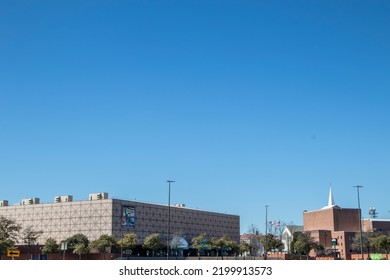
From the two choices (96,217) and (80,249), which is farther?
(96,217)

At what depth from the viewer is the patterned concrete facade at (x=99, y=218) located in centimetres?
12962

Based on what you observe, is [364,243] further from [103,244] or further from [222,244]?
[103,244]

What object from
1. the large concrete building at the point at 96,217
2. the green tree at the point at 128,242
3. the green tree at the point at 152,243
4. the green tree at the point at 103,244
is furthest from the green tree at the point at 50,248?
the green tree at the point at 152,243

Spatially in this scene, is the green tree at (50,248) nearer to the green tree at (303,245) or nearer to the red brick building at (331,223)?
the green tree at (303,245)

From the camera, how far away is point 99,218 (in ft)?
426

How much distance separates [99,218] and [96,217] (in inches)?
37.9

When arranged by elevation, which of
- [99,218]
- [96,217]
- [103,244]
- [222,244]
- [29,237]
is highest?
[96,217]

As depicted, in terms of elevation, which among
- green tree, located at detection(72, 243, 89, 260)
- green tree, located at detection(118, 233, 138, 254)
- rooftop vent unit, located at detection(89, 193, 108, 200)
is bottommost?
green tree, located at detection(72, 243, 89, 260)

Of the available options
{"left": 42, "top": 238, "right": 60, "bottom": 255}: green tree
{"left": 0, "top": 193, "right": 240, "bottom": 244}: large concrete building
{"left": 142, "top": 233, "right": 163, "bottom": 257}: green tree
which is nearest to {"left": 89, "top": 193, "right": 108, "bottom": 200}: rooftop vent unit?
{"left": 0, "top": 193, "right": 240, "bottom": 244}: large concrete building

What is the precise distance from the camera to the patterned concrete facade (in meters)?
130

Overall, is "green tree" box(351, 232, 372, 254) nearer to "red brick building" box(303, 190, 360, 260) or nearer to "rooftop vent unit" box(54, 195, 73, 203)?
"red brick building" box(303, 190, 360, 260)

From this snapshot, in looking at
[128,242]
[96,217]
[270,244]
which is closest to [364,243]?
[270,244]

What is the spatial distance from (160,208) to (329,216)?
71.7 m
